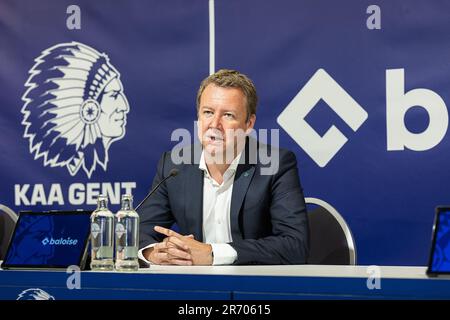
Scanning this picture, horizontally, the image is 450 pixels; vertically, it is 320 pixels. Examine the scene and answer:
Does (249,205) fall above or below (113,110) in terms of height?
below

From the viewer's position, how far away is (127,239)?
1.99 metres

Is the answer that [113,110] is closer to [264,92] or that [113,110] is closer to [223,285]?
[264,92]

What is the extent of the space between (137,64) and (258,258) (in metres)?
1.68

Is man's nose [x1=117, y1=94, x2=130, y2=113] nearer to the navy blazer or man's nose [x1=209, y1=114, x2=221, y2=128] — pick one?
the navy blazer

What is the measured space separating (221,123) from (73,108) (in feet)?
4.24

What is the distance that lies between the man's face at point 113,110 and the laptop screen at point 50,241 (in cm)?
163

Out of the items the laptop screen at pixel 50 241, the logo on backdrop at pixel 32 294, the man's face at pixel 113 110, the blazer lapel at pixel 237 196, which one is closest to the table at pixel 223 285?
the logo on backdrop at pixel 32 294

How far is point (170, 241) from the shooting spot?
225 centimetres

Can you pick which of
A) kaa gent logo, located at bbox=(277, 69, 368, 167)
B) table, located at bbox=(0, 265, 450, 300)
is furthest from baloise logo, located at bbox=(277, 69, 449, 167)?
table, located at bbox=(0, 265, 450, 300)

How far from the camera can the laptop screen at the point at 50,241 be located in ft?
6.44

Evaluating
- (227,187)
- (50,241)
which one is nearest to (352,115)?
(227,187)

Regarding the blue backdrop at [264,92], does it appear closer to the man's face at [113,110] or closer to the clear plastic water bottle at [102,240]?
the man's face at [113,110]

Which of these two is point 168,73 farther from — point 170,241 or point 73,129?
point 170,241
